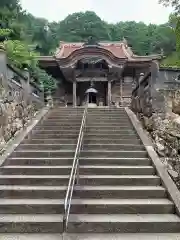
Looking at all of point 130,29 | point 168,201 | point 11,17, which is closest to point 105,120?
point 168,201

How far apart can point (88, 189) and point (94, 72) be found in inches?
695

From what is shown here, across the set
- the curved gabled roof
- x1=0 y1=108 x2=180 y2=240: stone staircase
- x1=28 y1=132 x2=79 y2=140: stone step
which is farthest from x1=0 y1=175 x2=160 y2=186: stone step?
the curved gabled roof

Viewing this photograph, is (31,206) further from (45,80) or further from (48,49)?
(48,49)

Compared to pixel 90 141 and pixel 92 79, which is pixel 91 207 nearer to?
pixel 90 141

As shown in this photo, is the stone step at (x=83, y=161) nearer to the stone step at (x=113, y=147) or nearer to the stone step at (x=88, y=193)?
the stone step at (x=113, y=147)

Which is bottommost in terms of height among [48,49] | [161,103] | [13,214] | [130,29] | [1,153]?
[13,214]

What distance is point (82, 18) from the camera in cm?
4091

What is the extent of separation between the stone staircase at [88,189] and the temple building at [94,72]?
13.8 meters

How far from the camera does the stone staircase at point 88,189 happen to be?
13.9ft

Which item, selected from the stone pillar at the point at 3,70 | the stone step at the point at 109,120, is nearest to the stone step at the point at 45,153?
the stone pillar at the point at 3,70

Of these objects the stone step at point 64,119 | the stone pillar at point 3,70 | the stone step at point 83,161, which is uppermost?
the stone pillar at point 3,70

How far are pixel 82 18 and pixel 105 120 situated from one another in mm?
34194

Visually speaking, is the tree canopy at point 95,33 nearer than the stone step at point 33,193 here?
No

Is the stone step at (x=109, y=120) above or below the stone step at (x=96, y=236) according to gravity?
above
